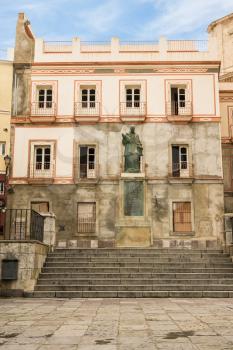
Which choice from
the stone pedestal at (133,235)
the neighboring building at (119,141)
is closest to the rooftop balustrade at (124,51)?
the neighboring building at (119,141)

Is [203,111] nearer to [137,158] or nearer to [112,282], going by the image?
[137,158]

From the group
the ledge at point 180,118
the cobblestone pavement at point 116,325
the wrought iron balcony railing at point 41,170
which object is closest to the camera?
the cobblestone pavement at point 116,325

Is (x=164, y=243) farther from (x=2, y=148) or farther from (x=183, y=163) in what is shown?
(x=2, y=148)

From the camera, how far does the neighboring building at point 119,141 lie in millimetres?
23750

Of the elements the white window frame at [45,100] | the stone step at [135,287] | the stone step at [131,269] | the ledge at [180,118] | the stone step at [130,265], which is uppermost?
the white window frame at [45,100]

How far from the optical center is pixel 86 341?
6.36 meters

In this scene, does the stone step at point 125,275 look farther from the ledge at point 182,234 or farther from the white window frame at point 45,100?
the white window frame at point 45,100

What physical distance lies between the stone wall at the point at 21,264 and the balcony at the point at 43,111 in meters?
12.4

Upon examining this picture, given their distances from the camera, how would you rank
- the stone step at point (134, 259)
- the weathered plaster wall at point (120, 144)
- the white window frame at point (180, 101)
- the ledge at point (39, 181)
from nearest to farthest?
1. the stone step at point (134, 259)
2. the ledge at point (39, 181)
3. the weathered plaster wall at point (120, 144)
4. the white window frame at point (180, 101)

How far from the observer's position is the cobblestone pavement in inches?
243

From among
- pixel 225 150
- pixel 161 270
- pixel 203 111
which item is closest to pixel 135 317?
pixel 161 270

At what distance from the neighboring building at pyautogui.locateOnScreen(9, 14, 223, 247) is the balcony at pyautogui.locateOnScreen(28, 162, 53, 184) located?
0.19 feet

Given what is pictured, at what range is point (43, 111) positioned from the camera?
83.5 feet

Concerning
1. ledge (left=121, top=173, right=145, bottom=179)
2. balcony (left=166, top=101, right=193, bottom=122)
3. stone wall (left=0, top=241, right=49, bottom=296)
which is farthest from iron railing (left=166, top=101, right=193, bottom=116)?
stone wall (left=0, top=241, right=49, bottom=296)
